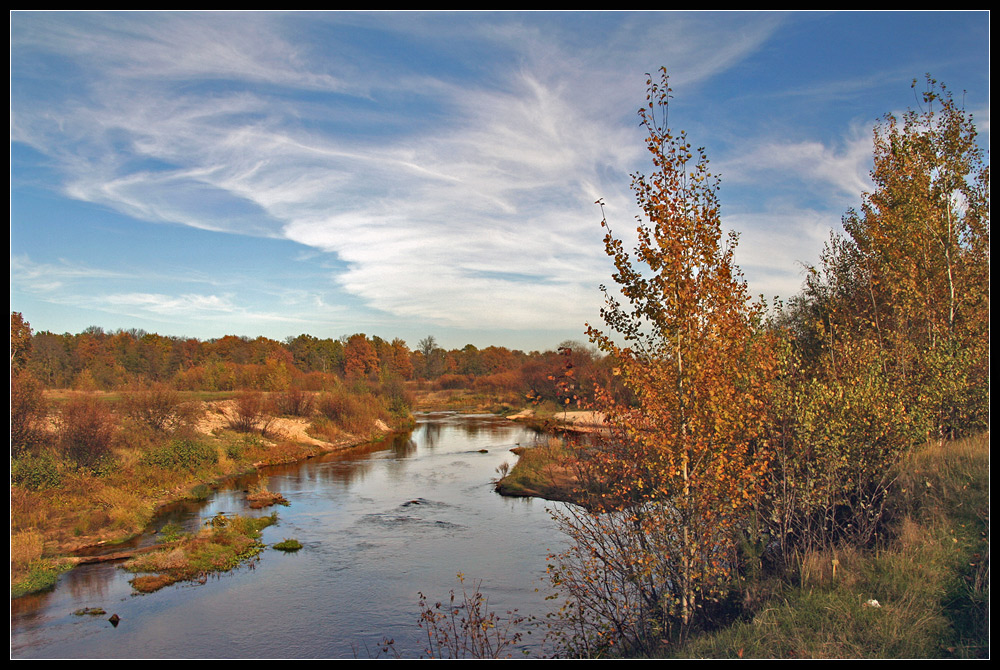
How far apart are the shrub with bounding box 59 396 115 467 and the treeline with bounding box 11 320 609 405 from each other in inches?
72.6

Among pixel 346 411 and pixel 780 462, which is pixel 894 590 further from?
pixel 346 411

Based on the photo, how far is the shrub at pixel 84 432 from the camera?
23469 millimetres

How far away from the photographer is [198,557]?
669 inches

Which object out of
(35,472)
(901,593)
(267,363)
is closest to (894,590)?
(901,593)

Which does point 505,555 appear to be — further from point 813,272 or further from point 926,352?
point 813,272

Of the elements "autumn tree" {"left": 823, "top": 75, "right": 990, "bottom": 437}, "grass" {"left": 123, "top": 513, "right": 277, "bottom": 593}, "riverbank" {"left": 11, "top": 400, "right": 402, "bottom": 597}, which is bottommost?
"grass" {"left": 123, "top": 513, "right": 277, "bottom": 593}

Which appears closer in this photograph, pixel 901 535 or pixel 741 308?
pixel 741 308

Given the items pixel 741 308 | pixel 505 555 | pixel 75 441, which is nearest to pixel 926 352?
pixel 741 308

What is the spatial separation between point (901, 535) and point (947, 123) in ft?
36.8

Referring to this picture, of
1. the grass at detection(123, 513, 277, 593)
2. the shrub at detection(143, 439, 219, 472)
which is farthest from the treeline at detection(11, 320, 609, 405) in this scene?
the grass at detection(123, 513, 277, 593)

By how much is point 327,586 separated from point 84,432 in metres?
14.9

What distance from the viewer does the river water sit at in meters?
12.0

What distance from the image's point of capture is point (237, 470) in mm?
31234

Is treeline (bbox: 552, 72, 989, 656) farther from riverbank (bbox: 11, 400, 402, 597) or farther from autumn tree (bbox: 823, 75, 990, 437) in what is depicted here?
riverbank (bbox: 11, 400, 402, 597)
